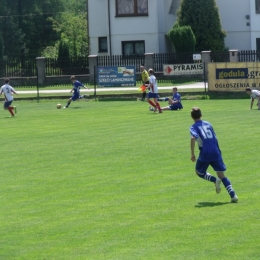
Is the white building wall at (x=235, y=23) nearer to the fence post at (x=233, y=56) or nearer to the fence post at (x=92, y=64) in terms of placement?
the fence post at (x=233, y=56)

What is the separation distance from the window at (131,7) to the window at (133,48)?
218 centimetres

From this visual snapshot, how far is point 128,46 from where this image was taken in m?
58.3

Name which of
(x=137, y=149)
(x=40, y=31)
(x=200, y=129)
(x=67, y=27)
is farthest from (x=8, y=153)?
(x=40, y=31)

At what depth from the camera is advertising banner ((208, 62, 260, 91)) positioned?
127ft

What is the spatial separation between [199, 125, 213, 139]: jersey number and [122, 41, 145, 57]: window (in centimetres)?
4493

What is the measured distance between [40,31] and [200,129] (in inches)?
3044

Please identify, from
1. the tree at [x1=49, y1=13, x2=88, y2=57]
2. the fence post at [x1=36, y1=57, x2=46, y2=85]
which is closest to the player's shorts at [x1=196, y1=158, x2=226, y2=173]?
the fence post at [x1=36, y1=57, x2=46, y2=85]

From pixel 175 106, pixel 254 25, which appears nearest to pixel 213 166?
pixel 175 106

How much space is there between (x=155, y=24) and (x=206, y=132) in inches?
1758

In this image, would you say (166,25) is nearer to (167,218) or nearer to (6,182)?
(6,182)

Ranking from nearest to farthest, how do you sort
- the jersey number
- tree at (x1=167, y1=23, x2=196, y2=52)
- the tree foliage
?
1. the jersey number
2. tree at (x1=167, y1=23, x2=196, y2=52)
3. the tree foliage

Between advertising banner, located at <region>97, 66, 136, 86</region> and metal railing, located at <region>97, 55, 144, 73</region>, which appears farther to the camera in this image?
metal railing, located at <region>97, 55, 144, 73</region>

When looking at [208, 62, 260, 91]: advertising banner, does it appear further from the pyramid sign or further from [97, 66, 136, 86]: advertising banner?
the pyramid sign

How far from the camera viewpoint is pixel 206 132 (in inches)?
524
